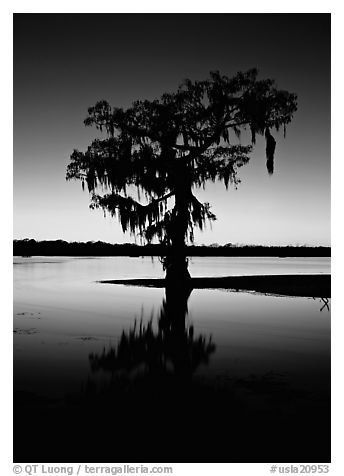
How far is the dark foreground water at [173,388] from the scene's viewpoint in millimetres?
4344

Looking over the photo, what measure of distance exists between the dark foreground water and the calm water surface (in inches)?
1.1

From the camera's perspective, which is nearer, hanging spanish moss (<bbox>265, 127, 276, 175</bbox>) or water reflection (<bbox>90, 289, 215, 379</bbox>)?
water reflection (<bbox>90, 289, 215, 379</bbox>)

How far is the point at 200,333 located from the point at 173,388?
4.47 metres

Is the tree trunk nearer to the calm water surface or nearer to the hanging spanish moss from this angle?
the calm water surface

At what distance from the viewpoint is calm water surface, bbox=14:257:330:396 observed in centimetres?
699

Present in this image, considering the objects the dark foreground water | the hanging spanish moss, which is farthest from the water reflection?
the hanging spanish moss

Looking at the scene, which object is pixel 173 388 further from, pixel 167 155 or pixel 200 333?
pixel 167 155

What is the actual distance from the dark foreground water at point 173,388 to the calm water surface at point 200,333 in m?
0.03

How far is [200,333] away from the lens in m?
10.6

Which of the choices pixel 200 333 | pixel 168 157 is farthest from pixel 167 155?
pixel 200 333

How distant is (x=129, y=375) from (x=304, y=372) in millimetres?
2719

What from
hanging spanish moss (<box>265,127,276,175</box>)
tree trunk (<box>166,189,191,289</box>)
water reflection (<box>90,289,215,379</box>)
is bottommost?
water reflection (<box>90,289,215,379</box>)
